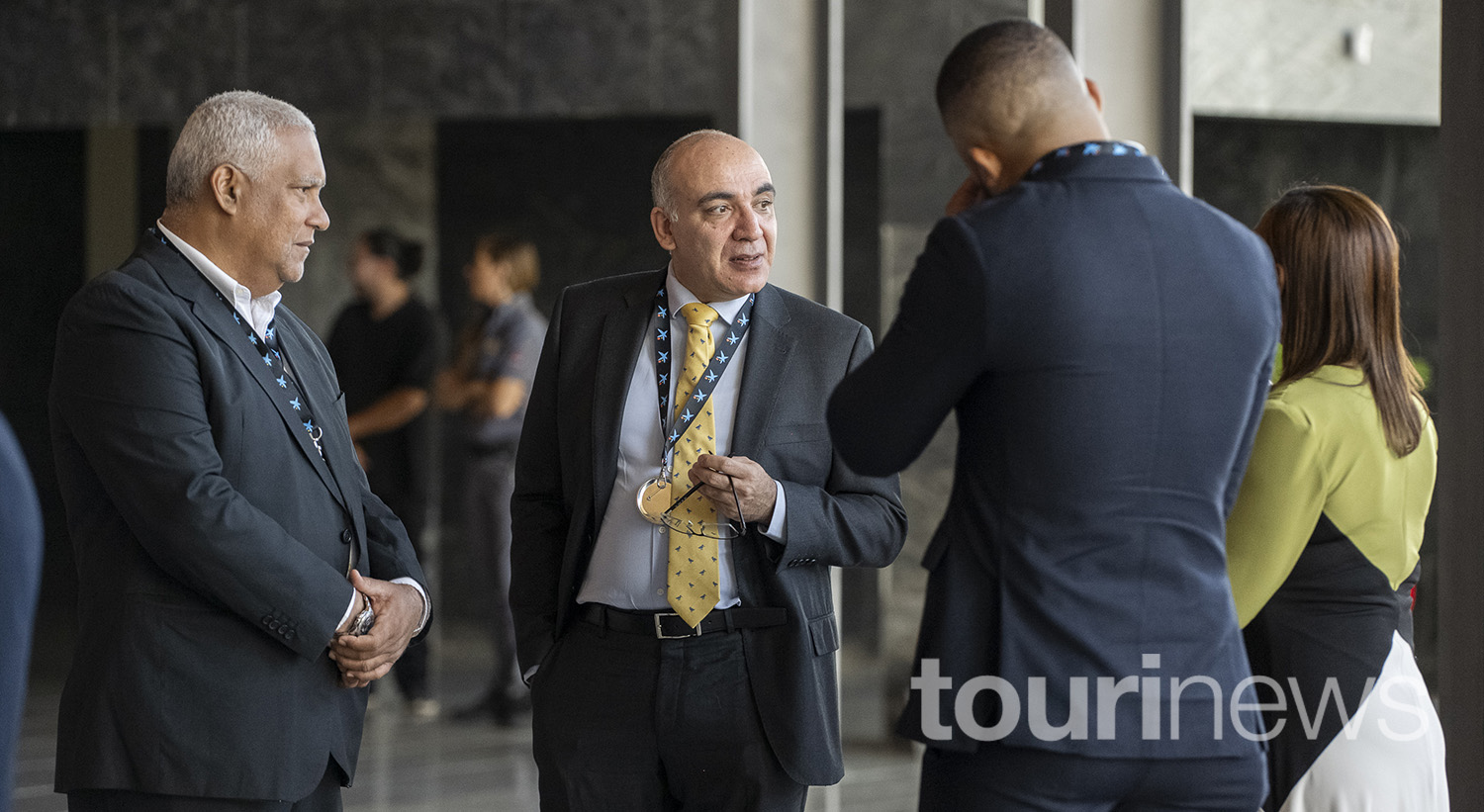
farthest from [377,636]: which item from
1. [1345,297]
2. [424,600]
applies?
[1345,297]

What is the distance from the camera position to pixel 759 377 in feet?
7.80

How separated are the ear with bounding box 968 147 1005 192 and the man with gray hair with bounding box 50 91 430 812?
1.12m

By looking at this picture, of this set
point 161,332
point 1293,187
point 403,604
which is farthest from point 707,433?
point 1293,187

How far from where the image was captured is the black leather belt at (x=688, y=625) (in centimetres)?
230

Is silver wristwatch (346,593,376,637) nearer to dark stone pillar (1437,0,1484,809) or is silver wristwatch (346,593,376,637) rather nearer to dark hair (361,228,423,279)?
dark stone pillar (1437,0,1484,809)

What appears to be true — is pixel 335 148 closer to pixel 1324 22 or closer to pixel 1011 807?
pixel 1324 22

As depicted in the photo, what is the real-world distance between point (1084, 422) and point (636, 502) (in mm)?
946

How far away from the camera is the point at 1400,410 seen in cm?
213

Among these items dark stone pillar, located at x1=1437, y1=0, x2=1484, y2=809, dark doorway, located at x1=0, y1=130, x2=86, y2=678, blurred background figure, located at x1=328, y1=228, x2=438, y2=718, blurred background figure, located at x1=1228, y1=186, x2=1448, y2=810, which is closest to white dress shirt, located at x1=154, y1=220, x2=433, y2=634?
blurred background figure, located at x1=1228, y1=186, x2=1448, y2=810

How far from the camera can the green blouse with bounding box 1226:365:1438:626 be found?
2064 mm

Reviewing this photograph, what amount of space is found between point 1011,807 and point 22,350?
23.5ft

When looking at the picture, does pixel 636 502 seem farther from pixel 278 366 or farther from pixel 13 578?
pixel 13 578

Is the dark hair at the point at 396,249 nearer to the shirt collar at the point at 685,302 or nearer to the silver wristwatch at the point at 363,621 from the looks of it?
the shirt collar at the point at 685,302

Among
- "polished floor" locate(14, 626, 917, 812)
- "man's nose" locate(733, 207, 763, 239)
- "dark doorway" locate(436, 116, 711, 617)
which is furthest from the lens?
"dark doorway" locate(436, 116, 711, 617)
